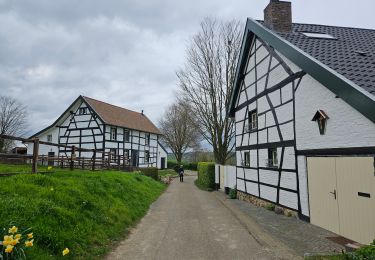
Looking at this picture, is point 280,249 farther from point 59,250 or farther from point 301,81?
point 301,81

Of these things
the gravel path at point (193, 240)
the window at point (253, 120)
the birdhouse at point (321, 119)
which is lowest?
the gravel path at point (193, 240)

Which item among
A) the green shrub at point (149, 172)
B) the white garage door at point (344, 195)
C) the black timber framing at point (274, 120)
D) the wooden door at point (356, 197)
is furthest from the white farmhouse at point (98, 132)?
the wooden door at point (356, 197)

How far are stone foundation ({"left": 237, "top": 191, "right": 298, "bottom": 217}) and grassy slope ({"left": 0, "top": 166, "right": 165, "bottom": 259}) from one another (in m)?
5.30

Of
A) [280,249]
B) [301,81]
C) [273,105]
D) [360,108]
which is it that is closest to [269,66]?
[273,105]

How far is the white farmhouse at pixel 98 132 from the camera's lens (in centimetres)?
2797

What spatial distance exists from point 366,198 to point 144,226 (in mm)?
5965

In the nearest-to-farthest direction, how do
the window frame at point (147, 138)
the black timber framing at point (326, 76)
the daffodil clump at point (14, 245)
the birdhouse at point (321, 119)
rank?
the daffodil clump at point (14, 245)
the black timber framing at point (326, 76)
the birdhouse at point (321, 119)
the window frame at point (147, 138)

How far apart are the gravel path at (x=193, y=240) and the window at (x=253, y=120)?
5.38 meters

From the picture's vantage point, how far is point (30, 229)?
4785mm

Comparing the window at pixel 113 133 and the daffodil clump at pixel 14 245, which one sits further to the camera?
the window at pixel 113 133

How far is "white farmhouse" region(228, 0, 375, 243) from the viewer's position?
21.8 ft

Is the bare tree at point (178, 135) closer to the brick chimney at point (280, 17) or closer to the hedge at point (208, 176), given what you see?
the hedge at point (208, 176)

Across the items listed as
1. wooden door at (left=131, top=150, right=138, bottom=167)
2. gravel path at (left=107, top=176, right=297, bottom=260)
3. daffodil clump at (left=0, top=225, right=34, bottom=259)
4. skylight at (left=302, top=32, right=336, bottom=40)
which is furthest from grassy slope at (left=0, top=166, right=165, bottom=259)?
wooden door at (left=131, top=150, right=138, bottom=167)

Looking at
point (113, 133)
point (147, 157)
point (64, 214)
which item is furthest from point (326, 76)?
point (147, 157)
